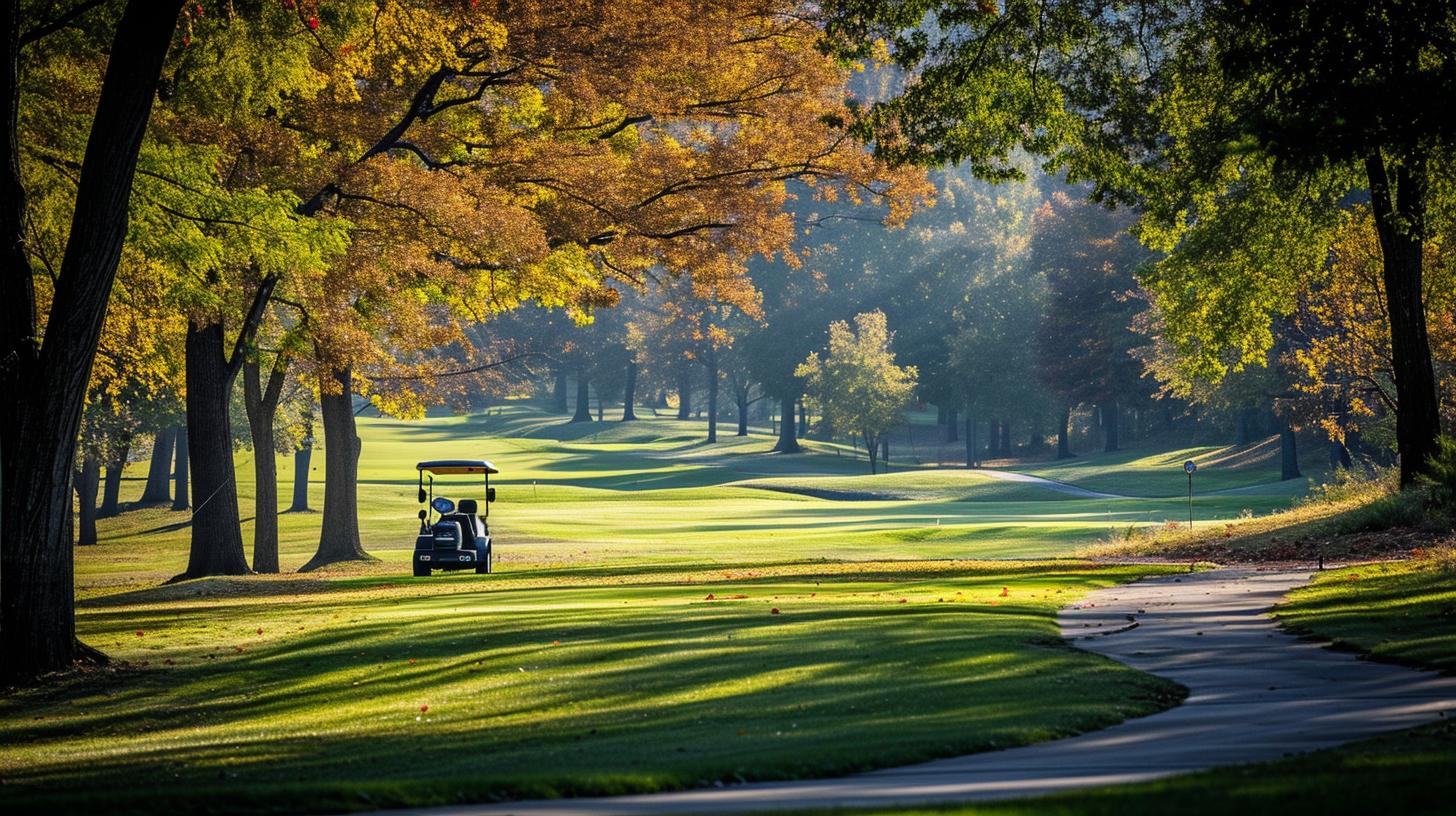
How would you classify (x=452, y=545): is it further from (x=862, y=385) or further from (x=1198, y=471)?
(x=862, y=385)

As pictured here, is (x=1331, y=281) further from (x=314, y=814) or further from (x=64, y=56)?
(x=314, y=814)

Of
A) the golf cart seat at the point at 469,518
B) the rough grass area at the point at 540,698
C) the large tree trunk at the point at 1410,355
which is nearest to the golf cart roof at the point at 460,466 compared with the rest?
the golf cart seat at the point at 469,518

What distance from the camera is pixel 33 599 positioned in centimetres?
1582

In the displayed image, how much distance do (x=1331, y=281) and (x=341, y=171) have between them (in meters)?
25.1

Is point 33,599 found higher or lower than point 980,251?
lower

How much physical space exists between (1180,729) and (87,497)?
4746cm


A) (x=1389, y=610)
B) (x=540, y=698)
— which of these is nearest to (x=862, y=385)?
(x=1389, y=610)

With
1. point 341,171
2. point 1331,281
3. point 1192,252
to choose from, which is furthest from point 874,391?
point 341,171

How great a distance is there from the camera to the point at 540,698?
12.4 meters

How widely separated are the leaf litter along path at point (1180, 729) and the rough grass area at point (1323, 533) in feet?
35.9

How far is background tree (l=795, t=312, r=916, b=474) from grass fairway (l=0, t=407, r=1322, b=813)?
4333 cm

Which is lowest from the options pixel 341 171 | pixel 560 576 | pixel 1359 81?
pixel 560 576

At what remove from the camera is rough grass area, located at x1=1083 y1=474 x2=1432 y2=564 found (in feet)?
82.5

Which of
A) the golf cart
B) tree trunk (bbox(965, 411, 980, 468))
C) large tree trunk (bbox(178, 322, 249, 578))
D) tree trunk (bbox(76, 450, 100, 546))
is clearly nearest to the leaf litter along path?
the golf cart
